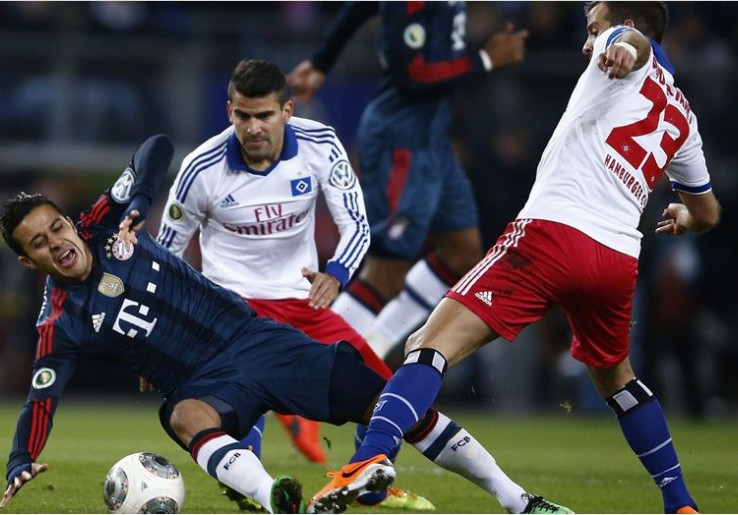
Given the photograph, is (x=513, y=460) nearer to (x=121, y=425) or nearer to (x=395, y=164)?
(x=395, y=164)

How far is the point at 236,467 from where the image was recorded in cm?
490

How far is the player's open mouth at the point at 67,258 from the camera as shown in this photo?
212 inches

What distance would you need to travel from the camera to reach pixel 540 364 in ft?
47.6

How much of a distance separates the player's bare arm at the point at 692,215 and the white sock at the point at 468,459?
1.37 m

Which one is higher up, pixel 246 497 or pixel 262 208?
pixel 262 208

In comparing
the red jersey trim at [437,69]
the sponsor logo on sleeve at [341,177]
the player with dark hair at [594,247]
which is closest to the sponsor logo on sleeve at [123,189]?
the sponsor logo on sleeve at [341,177]

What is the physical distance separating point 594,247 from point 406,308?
3456 mm

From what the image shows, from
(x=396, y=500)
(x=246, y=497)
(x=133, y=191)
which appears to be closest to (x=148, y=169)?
(x=133, y=191)

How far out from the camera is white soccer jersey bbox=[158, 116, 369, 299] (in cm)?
642

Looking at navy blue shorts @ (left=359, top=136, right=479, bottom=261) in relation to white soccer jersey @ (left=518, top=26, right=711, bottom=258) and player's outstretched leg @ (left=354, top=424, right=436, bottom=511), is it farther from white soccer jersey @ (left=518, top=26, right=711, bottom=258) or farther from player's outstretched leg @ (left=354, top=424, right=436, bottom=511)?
white soccer jersey @ (left=518, top=26, right=711, bottom=258)

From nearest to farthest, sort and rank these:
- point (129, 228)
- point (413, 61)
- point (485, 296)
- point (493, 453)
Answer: point (485, 296) → point (129, 228) → point (413, 61) → point (493, 453)

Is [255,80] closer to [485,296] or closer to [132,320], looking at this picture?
[132,320]

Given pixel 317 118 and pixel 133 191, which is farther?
pixel 317 118

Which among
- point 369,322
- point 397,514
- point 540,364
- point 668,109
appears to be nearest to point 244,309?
point 397,514
